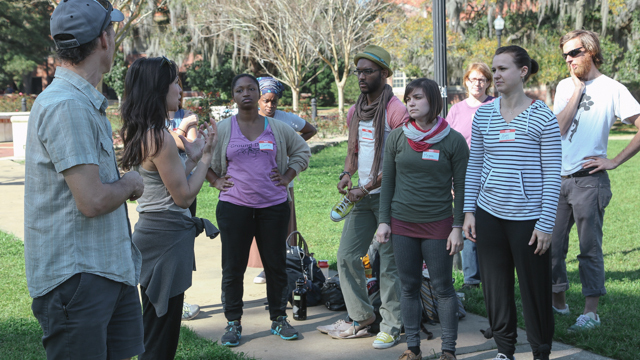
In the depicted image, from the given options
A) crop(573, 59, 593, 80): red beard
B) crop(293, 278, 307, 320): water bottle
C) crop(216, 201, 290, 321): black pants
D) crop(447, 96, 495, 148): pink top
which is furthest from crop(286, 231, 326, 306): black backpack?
crop(573, 59, 593, 80): red beard

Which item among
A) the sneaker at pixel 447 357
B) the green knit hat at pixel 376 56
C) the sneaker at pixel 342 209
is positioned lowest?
the sneaker at pixel 447 357

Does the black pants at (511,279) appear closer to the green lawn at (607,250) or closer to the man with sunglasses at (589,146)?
the green lawn at (607,250)

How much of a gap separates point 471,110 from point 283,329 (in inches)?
109

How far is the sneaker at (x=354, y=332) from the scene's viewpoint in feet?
14.6

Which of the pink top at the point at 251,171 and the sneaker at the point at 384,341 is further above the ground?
the pink top at the point at 251,171

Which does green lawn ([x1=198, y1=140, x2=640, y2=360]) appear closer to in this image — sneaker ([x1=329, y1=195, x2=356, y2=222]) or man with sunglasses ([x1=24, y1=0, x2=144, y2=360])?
sneaker ([x1=329, y1=195, x2=356, y2=222])

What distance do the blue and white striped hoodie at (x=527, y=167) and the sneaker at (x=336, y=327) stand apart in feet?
5.19

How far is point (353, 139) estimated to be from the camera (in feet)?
14.9

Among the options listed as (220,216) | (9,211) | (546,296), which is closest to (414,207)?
(546,296)

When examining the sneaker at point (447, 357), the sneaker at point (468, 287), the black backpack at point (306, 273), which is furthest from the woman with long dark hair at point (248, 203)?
the sneaker at point (468, 287)

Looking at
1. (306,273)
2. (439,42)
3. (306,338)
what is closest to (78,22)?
(306,338)

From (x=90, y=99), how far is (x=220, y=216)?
2350 millimetres

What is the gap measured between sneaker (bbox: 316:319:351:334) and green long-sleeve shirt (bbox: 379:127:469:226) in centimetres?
114

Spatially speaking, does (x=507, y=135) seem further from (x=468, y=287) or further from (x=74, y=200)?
(x=74, y=200)
